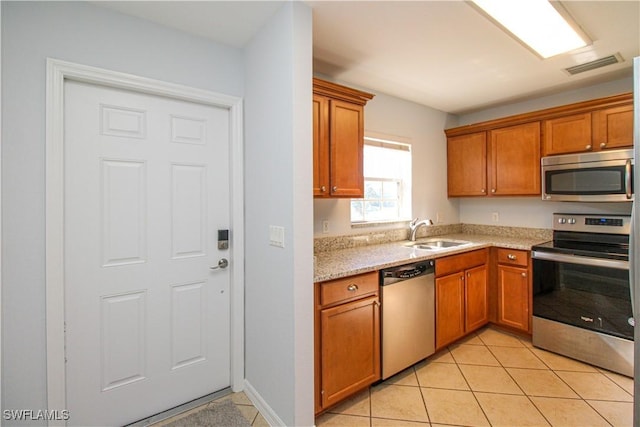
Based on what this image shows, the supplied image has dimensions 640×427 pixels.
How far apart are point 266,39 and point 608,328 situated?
3.29m

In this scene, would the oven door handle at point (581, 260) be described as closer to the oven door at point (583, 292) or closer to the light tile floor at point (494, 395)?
the oven door at point (583, 292)

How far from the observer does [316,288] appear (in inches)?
71.1

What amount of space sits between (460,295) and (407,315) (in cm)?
77

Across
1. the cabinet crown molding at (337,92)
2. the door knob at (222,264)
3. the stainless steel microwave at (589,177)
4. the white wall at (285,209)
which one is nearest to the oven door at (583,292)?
the stainless steel microwave at (589,177)

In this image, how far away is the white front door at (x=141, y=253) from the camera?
5.59ft

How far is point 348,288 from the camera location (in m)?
1.94

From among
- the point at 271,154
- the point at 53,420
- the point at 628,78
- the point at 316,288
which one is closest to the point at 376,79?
the point at 271,154

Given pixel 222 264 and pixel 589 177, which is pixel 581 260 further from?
pixel 222 264

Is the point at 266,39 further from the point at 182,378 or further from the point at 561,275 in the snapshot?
the point at 561,275

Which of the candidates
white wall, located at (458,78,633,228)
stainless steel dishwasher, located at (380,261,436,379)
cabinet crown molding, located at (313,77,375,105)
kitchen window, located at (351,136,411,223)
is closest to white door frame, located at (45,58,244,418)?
cabinet crown molding, located at (313,77,375,105)

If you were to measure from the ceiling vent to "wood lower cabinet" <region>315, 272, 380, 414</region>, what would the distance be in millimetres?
2509

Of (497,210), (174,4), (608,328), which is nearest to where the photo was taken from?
(174,4)

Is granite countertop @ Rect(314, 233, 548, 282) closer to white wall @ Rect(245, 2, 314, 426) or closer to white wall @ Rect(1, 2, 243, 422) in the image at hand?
white wall @ Rect(245, 2, 314, 426)

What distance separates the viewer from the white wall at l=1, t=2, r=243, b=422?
58.4 inches
